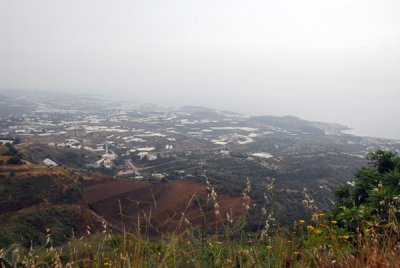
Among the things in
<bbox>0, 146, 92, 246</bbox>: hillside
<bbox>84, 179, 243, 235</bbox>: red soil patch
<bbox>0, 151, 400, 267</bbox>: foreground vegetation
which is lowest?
<bbox>84, 179, 243, 235</bbox>: red soil patch

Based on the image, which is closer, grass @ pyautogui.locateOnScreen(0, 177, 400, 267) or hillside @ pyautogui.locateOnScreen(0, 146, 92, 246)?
grass @ pyautogui.locateOnScreen(0, 177, 400, 267)

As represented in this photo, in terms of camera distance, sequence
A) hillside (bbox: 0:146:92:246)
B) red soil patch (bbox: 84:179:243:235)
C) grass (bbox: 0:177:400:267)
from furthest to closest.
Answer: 1. red soil patch (bbox: 84:179:243:235)
2. hillside (bbox: 0:146:92:246)
3. grass (bbox: 0:177:400:267)

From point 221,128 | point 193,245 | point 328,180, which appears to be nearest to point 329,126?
point 221,128

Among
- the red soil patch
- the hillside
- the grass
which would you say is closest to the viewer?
the grass

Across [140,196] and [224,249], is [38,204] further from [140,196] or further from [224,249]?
[224,249]

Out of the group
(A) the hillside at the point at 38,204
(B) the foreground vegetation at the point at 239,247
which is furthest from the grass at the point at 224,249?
(A) the hillside at the point at 38,204

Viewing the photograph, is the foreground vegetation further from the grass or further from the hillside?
the hillside

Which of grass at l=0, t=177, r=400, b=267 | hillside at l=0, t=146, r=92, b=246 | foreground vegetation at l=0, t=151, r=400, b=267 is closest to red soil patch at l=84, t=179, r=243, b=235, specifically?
hillside at l=0, t=146, r=92, b=246

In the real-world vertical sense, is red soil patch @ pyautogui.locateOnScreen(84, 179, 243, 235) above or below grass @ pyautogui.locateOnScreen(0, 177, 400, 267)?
below

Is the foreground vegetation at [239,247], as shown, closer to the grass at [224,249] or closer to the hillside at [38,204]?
the grass at [224,249]

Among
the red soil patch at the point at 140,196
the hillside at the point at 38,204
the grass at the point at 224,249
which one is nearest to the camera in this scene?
the grass at the point at 224,249

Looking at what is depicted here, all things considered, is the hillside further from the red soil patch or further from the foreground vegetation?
the foreground vegetation

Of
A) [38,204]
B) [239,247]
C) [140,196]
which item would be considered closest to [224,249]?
[239,247]
